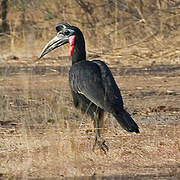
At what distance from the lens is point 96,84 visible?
20.1 ft

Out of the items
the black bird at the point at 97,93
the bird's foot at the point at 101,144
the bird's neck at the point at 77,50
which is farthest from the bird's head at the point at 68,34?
the bird's foot at the point at 101,144

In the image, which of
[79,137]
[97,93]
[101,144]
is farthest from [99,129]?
[79,137]

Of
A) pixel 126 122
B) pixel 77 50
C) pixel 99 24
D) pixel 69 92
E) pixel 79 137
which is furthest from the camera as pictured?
pixel 99 24

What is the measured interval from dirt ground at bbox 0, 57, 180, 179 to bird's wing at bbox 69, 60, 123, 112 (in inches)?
19.2

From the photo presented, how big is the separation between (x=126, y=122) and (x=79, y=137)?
1.05m

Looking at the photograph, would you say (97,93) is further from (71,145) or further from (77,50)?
(77,50)

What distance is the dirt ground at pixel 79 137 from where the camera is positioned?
5.84m

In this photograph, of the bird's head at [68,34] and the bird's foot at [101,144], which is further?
the bird's head at [68,34]

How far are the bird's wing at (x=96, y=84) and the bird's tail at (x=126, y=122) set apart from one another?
92mm

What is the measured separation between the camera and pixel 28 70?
12.6 m

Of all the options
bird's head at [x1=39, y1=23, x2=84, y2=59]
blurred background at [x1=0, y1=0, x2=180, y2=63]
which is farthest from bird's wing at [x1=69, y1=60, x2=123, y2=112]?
blurred background at [x1=0, y1=0, x2=180, y2=63]

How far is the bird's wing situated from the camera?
19.9 feet

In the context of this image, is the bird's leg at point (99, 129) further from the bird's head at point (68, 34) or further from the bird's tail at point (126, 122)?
the bird's head at point (68, 34)

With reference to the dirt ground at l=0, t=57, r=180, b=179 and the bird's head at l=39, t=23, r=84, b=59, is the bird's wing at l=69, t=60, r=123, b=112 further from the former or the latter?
the dirt ground at l=0, t=57, r=180, b=179
